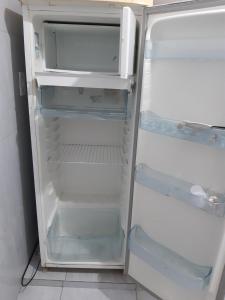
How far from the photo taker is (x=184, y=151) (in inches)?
38.8

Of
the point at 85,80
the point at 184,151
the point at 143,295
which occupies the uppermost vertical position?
the point at 85,80

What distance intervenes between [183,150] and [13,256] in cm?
109

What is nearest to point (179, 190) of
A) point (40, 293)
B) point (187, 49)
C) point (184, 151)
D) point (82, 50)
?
point (184, 151)

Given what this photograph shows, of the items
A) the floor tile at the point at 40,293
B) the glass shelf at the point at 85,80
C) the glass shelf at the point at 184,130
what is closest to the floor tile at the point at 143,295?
the floor tile at the point at 40,293

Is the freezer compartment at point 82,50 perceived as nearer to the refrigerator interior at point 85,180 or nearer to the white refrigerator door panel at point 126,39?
the refrigerator interior at point 85,180

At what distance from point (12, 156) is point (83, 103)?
0.49 meters

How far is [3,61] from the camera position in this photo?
1.07m

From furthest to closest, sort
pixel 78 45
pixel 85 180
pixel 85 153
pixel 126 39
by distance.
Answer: pixel 85 180 → pixel 85 153 → pixel 78 45 → pixel 126 39

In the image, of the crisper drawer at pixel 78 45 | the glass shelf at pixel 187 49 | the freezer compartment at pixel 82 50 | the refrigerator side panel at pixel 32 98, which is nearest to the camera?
the glass shelf at pixel 187 49

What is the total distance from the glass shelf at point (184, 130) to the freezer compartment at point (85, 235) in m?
0.80

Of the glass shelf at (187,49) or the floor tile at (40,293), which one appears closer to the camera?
the glass shelf at (187,49)

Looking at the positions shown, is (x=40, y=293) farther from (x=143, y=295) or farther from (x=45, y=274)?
(x=143, y=295)

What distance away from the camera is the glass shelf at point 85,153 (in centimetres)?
159

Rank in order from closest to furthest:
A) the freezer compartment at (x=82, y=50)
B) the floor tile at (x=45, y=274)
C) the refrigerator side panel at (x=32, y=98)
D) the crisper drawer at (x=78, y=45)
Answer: the refrigerator side panel at (x=32, y=98)
the crisper drawer at (x=78, y=45)
the freezer compartment at (x=82, y=50)
the floor tile at (x=45, y=274)
